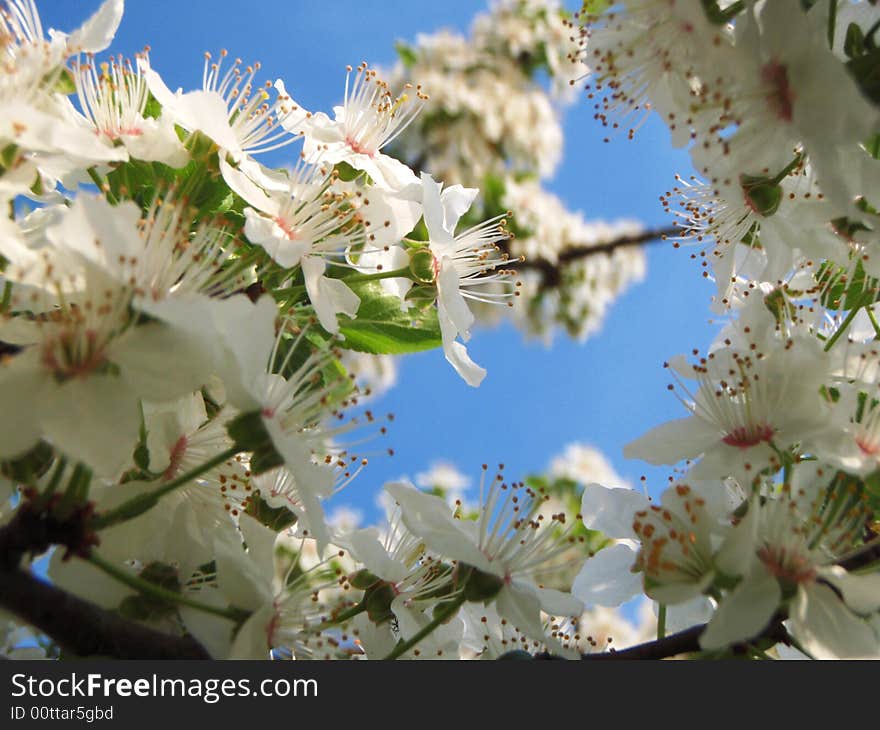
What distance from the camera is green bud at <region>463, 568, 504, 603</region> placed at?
1.28m

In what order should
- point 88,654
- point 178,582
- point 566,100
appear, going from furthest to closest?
point 566,100 < point 178,582 < point 88,654

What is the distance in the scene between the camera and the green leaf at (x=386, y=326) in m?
1.61

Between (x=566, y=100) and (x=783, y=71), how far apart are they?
742cm

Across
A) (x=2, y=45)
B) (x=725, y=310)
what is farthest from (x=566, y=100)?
(x=2, y=45)

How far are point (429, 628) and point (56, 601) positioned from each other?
501 mm

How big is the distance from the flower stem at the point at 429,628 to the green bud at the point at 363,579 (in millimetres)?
133

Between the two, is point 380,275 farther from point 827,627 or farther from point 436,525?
point 827,627

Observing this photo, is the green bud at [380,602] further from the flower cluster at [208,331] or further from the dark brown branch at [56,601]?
the dark brown branch at [56,601]

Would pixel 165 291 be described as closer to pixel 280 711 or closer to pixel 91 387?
pixel 91 387

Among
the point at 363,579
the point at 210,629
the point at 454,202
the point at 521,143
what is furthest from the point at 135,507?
the point at 521,143

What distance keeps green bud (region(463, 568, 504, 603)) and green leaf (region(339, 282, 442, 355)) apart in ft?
1.73

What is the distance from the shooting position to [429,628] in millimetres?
1201

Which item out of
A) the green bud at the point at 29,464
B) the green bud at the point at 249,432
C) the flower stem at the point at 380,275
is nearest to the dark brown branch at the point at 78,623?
the green bud at the point at 29,464

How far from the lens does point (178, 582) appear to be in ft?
3.95
